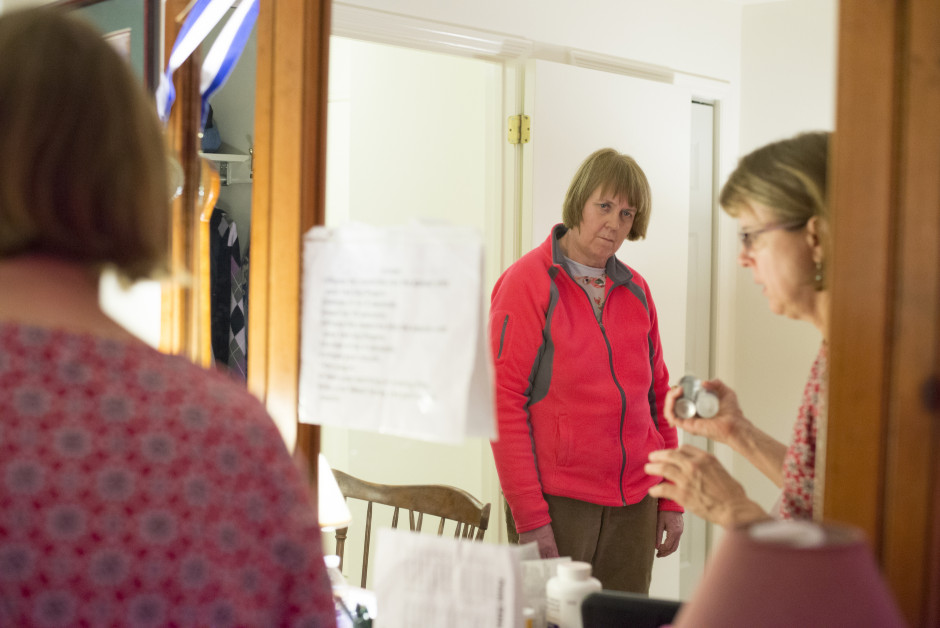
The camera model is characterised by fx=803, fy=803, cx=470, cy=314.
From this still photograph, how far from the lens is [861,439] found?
2.11 feet

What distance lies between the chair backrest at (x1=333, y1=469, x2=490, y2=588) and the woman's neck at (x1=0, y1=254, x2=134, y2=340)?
0.56 meters

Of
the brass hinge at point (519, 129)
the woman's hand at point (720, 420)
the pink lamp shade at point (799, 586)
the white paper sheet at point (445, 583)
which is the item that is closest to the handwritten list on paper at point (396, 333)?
the white paper sheet at point (445, 583)

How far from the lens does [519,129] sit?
1.64 metres

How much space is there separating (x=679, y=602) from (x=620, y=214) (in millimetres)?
520

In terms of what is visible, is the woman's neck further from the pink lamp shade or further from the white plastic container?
the white plastic container

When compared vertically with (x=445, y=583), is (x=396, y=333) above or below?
above

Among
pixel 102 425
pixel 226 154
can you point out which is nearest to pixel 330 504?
pixel 226 154

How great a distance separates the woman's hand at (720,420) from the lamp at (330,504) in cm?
49

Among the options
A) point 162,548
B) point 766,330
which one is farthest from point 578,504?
point 162,548

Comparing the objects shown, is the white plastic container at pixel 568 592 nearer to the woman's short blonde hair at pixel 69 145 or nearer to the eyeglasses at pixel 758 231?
the eyeglasses at pixel 758 231

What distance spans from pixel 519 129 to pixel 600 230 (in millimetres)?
569

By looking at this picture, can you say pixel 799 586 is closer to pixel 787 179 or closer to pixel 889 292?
pixel 889 292

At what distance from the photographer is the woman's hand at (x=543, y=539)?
1010 mm

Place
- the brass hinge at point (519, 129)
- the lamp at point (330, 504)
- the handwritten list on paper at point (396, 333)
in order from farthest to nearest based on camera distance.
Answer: the brass hinge at point (519, 129), the lamp at point (330, 504), the handwritten list on paper at point (396, 333)
